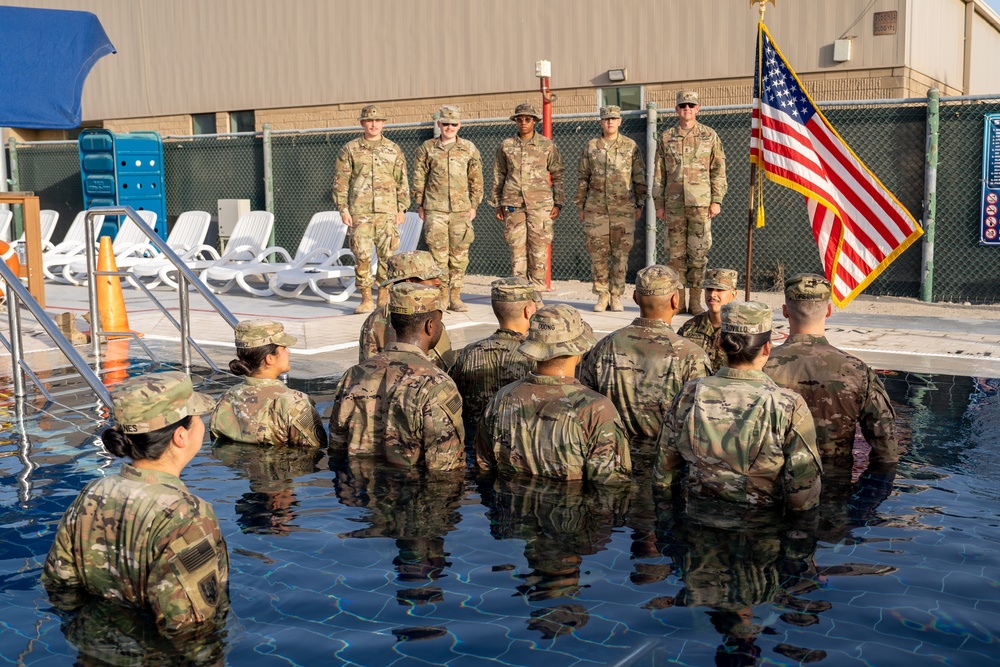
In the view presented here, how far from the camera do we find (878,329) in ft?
34.1

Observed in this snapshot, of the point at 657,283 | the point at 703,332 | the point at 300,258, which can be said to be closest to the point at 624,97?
the point at 300,258

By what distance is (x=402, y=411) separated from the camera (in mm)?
5586

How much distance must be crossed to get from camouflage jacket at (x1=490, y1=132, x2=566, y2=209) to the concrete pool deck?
4.26 feet

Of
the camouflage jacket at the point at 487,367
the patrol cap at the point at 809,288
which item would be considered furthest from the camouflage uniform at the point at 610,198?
the patrol cap at the point at 809,288

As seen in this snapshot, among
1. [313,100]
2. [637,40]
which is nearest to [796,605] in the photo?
[637,40]

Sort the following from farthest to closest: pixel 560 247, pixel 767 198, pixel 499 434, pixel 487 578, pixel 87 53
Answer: pixel 560 247 → pixel 767 198 → pixel 87 53 → pixel 499 434 → pixel 487 578

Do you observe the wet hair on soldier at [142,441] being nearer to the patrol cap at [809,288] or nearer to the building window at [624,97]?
the patrol cap at [809,288]

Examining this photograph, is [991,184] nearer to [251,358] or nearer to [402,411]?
[402,411]

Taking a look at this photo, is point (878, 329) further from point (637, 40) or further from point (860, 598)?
point (637, 40)

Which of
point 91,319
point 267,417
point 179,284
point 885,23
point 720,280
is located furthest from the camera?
point 885,23

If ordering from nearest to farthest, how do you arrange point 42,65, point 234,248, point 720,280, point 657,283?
point 657,283, point 720,280, point 42,65, point 234,248

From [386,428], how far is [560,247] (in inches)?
379

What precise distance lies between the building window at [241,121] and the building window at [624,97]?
310 inches

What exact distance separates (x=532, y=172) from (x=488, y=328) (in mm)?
1996
